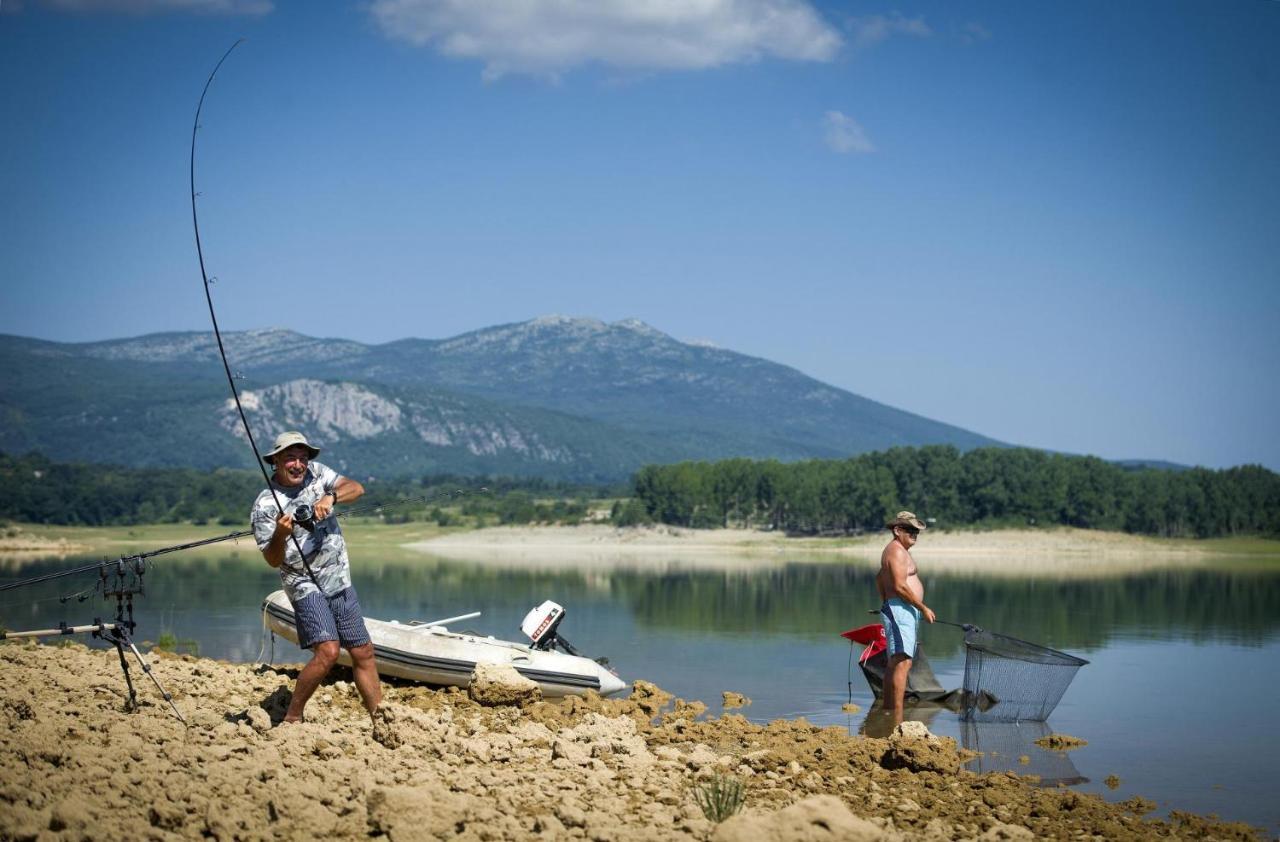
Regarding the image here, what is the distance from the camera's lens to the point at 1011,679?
14148 millimetres

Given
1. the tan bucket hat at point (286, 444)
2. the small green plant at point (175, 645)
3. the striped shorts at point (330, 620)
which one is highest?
the tan bucket hat at point (286, 444)

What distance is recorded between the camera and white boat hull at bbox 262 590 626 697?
13586 millimetres

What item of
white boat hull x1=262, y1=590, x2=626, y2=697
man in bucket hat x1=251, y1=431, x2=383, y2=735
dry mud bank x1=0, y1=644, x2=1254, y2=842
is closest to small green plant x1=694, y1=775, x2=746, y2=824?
dry mud bank x1=0, y1=644, x2=1254, y2=842

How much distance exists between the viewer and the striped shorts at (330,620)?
1027 cm

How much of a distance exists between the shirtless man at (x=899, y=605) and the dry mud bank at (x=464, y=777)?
999 millimetres

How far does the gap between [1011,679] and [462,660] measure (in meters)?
5.50

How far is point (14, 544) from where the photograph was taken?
61375mm

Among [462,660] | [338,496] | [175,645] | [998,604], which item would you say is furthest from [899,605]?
[998,604]

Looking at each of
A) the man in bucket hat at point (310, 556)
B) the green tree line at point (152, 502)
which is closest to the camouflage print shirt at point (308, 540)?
the man in bucket hat at point (310, 556)

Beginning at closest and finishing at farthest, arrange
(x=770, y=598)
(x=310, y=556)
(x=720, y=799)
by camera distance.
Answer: (x=720, y=799) < (x=310, y=556) < (x=770, y=598)

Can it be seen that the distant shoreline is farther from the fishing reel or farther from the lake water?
the fishing reel

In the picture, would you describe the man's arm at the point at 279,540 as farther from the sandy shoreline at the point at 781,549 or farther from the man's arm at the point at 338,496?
the sandy shoreline at the point at 781,549

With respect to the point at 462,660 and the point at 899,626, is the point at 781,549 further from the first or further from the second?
the point at 899,626

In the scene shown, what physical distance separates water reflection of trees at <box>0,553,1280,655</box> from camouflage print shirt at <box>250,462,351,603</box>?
37.5ft
